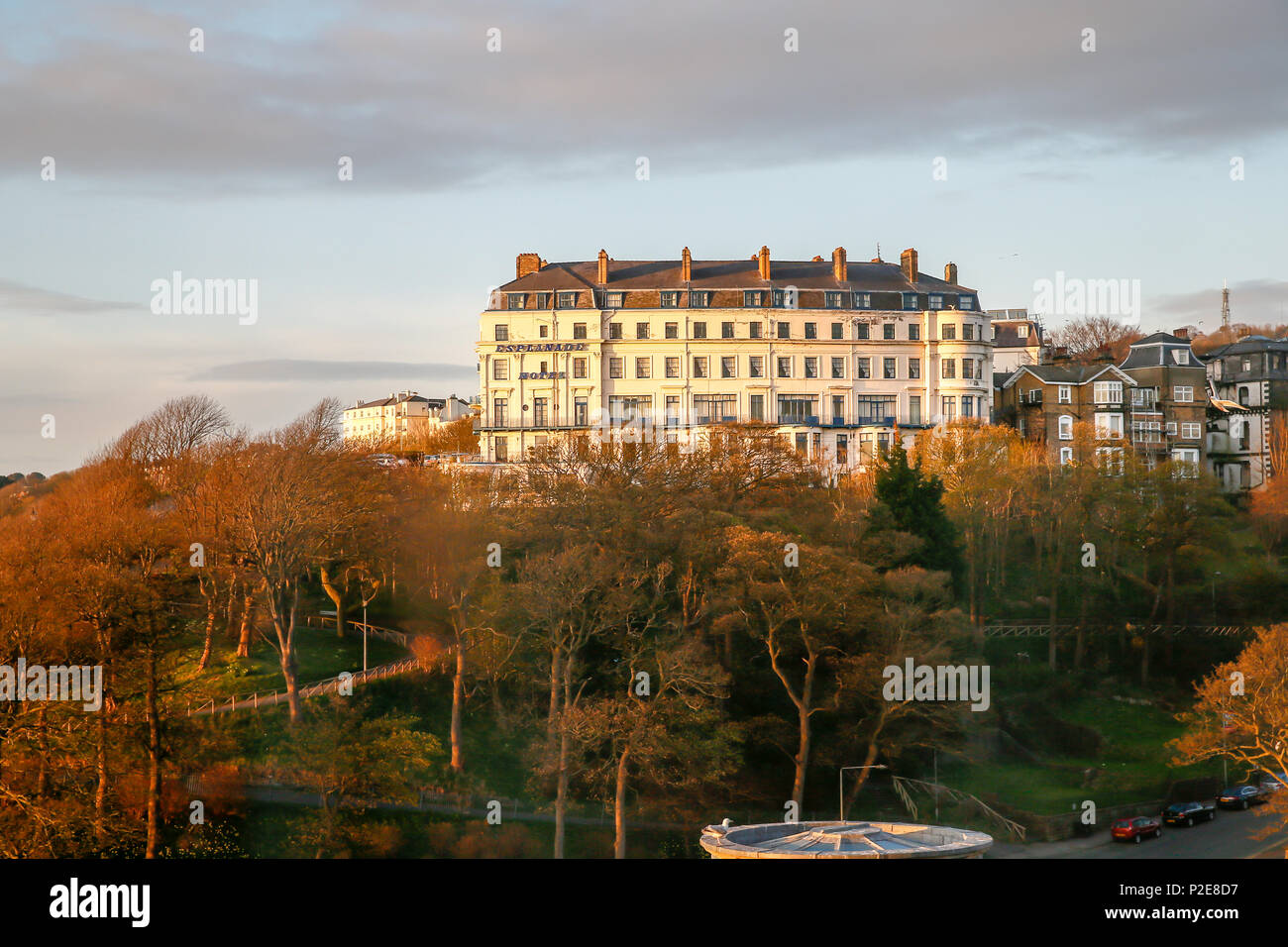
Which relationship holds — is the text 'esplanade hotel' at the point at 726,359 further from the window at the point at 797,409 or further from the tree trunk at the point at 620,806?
the tree trunk at the point at 620,806

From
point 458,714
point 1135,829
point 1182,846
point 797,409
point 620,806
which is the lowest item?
point 1182,846

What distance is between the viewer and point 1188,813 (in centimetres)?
4416

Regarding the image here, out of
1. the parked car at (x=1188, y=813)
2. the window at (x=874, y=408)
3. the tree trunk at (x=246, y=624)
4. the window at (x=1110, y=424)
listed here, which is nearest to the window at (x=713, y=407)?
the window at (x=874, y=408)

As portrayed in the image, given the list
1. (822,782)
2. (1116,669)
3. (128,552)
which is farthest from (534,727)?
(1116,669)

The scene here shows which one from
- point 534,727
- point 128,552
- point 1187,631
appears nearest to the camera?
point 128,552

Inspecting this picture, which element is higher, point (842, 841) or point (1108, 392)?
point (1108, 392)

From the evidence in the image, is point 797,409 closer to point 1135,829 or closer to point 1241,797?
point 1241,797

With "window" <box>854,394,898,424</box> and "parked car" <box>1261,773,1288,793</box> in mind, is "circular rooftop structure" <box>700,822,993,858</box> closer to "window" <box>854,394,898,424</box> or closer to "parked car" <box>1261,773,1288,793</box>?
"parked car" <box>1261,773,1288,793</box>

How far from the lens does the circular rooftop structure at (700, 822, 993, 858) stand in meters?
31.5

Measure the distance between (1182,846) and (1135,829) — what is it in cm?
151

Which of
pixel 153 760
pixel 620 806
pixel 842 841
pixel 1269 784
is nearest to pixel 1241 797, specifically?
pixel 1269 784

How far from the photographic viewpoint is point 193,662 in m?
46.6

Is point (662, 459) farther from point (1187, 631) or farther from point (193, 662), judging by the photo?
point (1187, 631)
